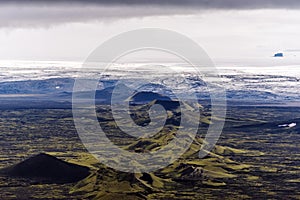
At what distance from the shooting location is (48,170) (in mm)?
113312

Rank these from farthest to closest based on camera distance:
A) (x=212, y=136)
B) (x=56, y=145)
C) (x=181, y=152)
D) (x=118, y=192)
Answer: (x=212, y=136) → (x=56, y=145) → (x=181, y=152) → (x=118, y=192)

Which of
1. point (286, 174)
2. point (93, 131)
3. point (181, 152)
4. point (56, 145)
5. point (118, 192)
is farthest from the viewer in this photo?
point (93, 131)

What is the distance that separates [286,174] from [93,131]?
84.6 metres

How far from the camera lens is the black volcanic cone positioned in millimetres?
109062

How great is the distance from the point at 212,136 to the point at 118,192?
285 ft

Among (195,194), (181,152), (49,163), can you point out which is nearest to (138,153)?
(181,152)

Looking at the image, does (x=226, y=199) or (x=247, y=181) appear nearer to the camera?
(x=226, y=199)

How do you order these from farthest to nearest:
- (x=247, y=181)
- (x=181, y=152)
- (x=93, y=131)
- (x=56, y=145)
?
(x=93, y=131) → (x=56, y=145) → (x=181, y=152) → (x=247, y=181)

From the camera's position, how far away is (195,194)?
3853 inches

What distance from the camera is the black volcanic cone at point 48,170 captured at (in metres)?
109

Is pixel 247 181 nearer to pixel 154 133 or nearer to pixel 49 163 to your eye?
pixel 49 163

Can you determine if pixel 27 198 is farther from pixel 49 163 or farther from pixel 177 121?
pixel 177 121

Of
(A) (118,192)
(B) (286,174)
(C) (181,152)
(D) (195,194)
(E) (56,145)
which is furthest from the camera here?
(E) (56,145)

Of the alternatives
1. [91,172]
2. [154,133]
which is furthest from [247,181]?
[154,133]
